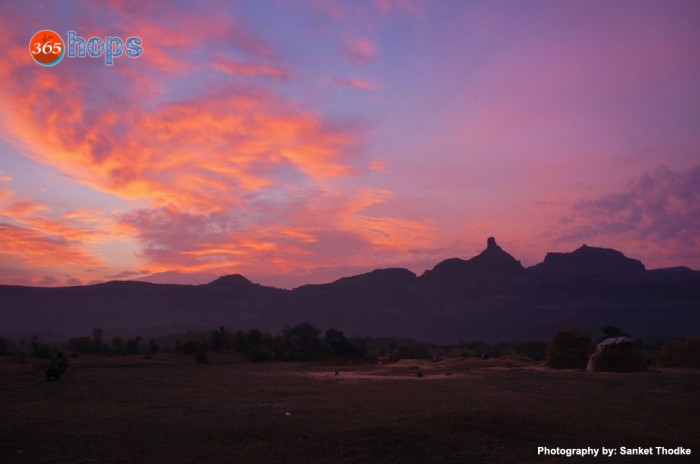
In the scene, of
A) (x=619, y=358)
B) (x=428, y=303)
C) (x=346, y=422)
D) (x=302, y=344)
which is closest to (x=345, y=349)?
(x=302, y=344)

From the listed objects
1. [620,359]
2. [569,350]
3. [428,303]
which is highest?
[428,303]

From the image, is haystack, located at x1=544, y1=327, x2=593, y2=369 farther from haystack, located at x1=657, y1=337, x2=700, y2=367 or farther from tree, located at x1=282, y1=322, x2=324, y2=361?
tree, located at x1=282, y1=322, x2=324, y2=361

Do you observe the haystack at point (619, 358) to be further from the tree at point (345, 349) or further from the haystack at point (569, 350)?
the tree at point (345, 349)

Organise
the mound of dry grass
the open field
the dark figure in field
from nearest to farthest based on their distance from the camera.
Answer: the open field, the dark figure in field, the mound of dry grass

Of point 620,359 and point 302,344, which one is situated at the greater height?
point 620,359

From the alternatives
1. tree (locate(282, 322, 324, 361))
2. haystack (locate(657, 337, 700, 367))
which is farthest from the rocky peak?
haystack (locate(657, 337, 700, 367))

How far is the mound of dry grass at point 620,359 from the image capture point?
101 ft

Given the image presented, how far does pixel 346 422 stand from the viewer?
13.9 m

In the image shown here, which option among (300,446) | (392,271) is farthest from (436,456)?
(392,271)

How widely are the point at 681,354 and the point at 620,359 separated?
9705 millimetres

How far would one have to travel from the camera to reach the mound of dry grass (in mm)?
30906

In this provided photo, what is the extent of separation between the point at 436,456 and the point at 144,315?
14467cm

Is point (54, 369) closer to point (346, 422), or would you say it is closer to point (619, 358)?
point (346, 422)

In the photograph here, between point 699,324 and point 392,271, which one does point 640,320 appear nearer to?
point 699,324
